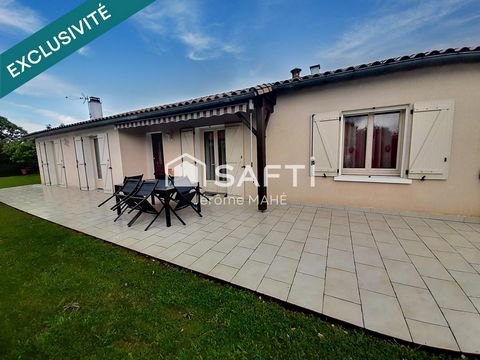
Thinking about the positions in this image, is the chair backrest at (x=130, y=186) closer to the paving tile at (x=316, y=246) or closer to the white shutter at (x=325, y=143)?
the paving tile at (x=316, y=246)

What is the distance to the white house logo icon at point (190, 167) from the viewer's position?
29.9ft

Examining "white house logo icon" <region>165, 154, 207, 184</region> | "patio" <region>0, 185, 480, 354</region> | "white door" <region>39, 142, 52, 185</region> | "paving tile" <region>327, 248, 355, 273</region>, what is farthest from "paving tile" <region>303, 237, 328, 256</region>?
"white door" <region>39, 142, 52, 185</region>

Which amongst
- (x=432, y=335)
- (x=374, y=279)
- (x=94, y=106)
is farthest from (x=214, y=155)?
(x=94, y=106)

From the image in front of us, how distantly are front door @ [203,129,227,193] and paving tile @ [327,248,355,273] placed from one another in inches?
224

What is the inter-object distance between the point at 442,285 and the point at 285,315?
7.40ft

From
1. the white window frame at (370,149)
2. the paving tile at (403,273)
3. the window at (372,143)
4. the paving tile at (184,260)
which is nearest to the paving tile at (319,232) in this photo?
the paving tile at (403,273)

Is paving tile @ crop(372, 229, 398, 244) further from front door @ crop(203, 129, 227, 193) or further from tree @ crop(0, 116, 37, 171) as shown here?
tree @ crop(0, 116, 37, 171)

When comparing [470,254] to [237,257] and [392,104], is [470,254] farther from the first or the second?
[237,257]

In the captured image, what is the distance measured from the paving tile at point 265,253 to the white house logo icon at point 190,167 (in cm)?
587

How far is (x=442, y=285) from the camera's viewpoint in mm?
2662

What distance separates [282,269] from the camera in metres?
3.14

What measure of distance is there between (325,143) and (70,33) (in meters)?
7.80

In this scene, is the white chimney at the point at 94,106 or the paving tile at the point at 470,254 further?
the white chimney at the point at 94,106

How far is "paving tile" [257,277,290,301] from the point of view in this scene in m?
2.57
